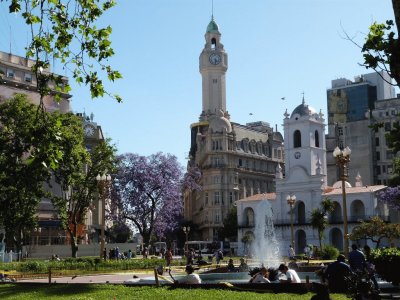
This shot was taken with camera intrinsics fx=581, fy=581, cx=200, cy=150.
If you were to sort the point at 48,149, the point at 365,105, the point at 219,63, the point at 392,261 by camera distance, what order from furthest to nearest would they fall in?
1. the point at 219,63
2. the point at 365,105
3. the point at 392,261
4. the point at 48,149

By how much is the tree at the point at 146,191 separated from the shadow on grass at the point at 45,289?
36.6m

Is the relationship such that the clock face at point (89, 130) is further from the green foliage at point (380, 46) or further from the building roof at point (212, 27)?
the green foliage at point (380, 46)

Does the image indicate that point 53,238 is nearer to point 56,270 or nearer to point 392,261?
point 56,270

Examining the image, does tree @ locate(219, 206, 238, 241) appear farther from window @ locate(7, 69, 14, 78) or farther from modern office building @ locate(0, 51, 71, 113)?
window @ locate(7, 69, 14, 78)

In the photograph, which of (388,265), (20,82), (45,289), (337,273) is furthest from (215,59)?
(337,273)

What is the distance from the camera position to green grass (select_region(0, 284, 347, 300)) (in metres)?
16.4

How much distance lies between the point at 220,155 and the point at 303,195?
78.5ft

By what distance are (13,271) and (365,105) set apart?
7882 cm

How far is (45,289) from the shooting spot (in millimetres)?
20938

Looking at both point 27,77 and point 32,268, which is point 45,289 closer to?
point 32,268

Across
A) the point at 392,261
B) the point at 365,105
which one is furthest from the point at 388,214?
the point at 392,261

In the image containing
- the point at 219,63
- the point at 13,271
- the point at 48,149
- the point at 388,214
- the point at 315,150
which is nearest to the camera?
the point at 48,149

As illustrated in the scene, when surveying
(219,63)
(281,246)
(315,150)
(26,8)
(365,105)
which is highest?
(219,63)

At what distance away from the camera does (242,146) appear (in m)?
102
